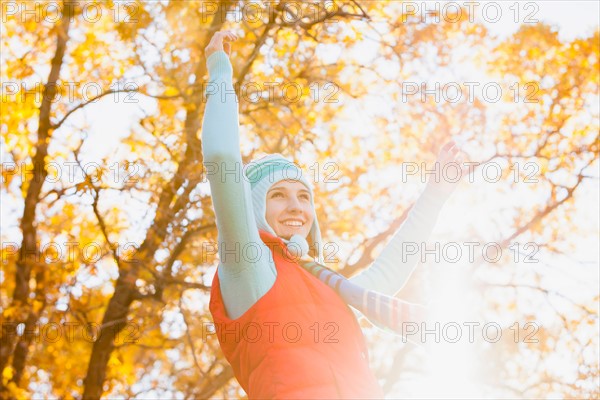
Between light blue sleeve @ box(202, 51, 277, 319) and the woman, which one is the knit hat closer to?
the woman

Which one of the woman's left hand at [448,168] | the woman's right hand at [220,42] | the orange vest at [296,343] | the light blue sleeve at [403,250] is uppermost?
the woman's right hand at [220,42]

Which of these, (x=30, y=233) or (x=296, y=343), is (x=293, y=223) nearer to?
(x=296, y=343)

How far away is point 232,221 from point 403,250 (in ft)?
3.08

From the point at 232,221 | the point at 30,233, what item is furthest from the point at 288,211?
the point at 30,233

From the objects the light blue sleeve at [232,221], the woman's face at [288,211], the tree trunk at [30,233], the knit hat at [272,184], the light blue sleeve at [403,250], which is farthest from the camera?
the tree trunk at [30,233]

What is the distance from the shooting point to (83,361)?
8.38m

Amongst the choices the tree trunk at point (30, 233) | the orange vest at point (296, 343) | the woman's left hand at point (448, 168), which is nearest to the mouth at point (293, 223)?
the orange vest at point (296, 343)

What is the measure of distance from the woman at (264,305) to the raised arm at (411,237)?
0.41 metres

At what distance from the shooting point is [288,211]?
258 centimetres

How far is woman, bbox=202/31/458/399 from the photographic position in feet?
6.45

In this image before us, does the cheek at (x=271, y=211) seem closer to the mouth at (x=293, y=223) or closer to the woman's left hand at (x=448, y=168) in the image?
the mouth at (x=293, y=223)

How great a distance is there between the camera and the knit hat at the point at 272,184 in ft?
8.01

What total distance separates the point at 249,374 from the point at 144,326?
505cm

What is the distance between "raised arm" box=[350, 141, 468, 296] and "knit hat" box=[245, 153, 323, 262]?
279 millimetres
